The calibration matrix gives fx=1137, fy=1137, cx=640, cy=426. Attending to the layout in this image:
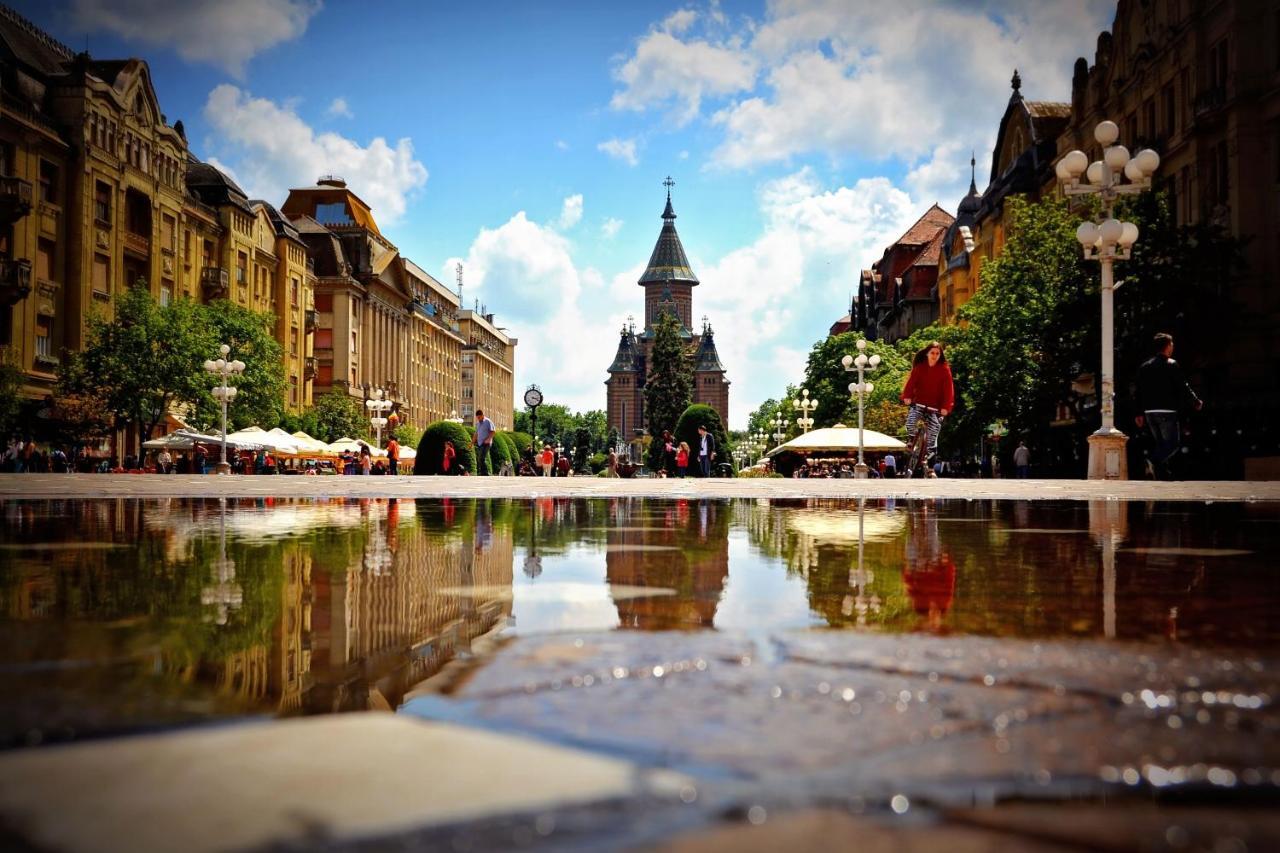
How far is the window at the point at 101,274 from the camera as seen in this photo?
4737 centimetres

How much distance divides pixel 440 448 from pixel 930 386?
2119cm

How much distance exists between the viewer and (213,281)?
59312 mm

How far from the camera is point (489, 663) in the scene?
2.48 meters

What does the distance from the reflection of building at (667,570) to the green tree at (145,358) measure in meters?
40.1

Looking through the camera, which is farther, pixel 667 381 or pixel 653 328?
pixel 653 328

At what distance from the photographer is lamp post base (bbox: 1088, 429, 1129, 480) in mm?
19406

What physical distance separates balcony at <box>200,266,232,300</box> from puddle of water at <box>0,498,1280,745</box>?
55498mm

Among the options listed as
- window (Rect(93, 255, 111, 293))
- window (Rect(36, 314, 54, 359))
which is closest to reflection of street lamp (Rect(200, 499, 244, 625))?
window (Rect(36, 314, 54, 359))

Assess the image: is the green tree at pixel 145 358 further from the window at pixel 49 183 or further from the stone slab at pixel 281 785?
the stone slab at pixel 281 785

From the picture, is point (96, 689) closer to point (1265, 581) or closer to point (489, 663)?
point (489, 663)

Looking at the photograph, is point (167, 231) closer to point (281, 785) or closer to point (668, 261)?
point (281, 785)

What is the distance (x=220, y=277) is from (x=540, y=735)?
62.1 meters

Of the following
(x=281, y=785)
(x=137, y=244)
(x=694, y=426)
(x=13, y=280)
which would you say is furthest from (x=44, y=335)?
(x=281, y=785)

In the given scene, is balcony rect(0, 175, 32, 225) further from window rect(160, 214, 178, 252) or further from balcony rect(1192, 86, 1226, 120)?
balcony rect(1192, 86, 1226, 120)
